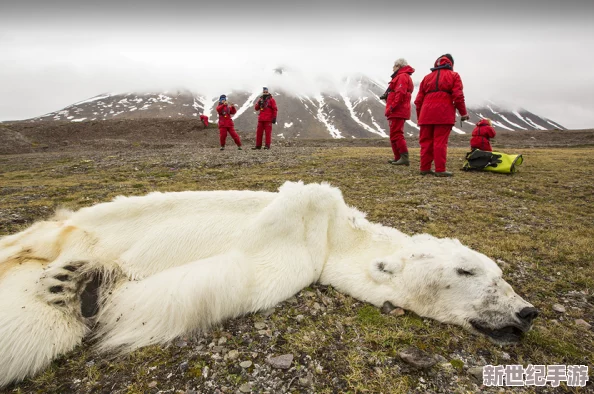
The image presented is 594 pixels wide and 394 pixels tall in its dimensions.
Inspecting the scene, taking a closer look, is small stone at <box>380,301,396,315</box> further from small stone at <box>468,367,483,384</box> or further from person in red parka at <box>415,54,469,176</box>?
person in red parka at <box>415,54,469,176</box>

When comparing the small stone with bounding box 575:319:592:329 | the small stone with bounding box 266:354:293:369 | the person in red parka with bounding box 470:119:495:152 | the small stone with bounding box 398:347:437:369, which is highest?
the person in red parka with bounding box 470:119:495:152

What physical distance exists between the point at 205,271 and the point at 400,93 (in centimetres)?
996

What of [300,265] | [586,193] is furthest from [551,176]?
[300,265]

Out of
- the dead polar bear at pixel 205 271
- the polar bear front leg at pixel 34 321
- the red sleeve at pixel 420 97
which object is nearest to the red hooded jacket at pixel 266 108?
the red sleeve at pixel 420 97

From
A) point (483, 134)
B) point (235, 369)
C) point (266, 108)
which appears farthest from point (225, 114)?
point (235, 369)

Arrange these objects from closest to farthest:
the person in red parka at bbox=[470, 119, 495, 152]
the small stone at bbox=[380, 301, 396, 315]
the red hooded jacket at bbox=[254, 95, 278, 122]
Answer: the small stone at bbox=[380, 301, 396, 315], the person in red parka at bbox=[470, 119, 495, 152], the red hooded jacket at bbox=[254, 95, 278, 122]

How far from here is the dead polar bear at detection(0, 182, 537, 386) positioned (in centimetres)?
263

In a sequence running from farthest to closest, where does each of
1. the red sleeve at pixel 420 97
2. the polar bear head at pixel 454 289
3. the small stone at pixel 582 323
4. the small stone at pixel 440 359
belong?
1. the red sleeve at pixel 420 97
2. the small stone at pixel 582 323
3. the polar bear head at pixel 454 289
4. the small stone at pixel 440 359

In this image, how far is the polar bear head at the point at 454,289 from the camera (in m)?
2.69

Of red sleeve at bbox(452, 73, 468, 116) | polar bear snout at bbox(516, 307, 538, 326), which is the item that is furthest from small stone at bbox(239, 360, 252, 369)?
red sleeve at bbox(452, 73, 468, 116)

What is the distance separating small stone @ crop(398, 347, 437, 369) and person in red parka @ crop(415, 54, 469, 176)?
7.97 meters

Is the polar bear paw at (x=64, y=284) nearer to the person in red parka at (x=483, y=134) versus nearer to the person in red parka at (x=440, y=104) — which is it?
the person in red parka at (x=440, y=104)

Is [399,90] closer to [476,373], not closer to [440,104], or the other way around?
[440,104]

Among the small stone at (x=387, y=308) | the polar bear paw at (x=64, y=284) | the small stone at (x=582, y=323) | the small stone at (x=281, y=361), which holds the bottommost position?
the small stone at (x=281, y=361)
